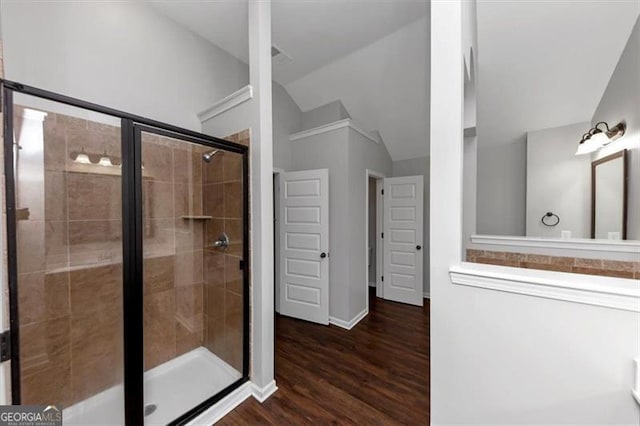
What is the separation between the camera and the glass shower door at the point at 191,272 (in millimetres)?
1947

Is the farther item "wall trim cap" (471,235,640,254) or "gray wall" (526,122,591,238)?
"gray wall" (526,122,591,238)

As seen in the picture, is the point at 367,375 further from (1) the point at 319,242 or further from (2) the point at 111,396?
(2) the point at 111,396

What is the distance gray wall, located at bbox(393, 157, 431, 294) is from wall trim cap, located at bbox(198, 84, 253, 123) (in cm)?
294

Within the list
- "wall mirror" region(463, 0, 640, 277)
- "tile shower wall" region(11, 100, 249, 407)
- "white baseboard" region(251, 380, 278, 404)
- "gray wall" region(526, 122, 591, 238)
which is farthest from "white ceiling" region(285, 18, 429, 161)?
"white baseboard" region(251, 380, 278, 404)

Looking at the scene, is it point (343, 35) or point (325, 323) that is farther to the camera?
point (325, 323)

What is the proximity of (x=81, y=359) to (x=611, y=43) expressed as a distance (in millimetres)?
4857

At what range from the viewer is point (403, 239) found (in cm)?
380

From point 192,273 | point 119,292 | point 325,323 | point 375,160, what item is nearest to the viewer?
point 119,292

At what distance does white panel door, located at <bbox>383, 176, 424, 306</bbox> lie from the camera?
3.66 metres

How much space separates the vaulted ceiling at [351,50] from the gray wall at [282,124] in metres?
0.14

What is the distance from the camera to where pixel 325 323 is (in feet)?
9.93

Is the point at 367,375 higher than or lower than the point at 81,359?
lower

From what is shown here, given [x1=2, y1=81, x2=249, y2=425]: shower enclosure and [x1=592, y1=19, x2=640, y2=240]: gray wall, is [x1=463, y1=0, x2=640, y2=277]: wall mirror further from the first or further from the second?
[x1=2, y1=81, x2=249, y2=425]: shower enclosure

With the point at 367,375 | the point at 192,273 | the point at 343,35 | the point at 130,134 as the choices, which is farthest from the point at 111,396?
the point at 343,35
